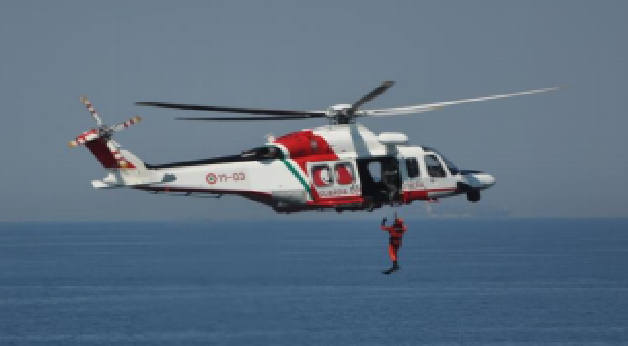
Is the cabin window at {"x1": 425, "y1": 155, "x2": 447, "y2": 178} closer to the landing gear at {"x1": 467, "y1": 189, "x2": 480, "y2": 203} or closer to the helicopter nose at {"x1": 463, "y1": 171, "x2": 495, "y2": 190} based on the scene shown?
the helicopter nose at {"x1": 463, "y1": 171, "x2": 495, "y2": 190}

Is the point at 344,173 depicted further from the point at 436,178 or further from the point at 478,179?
the point at 478,179

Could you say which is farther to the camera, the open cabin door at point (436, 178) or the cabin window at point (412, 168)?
the open cabin door at point (436, 178)

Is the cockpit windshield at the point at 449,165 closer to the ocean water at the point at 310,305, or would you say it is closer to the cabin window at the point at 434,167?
the cabin window at the point at 434,167

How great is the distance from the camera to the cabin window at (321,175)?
30031 mm

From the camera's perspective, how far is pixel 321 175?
98.9 feet

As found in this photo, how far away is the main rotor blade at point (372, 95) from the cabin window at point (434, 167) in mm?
3812

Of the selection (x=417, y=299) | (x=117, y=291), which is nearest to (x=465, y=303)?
(x=417, y=299)

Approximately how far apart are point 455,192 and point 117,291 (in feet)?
365

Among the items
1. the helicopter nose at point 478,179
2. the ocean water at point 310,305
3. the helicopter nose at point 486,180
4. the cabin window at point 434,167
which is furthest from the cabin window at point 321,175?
the ocean water at point 310,305

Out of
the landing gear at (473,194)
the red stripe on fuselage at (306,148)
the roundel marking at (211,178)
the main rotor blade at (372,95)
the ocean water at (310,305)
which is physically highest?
the main rotor blade at (372,95)

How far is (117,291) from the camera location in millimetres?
136500

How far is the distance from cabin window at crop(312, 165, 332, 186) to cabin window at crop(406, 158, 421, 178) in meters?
3.66

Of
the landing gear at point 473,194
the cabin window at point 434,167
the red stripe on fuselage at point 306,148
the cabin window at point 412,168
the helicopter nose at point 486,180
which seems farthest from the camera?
the helicopter nose at point 486,180

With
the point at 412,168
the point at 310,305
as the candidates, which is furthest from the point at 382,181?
the point at 310,305
